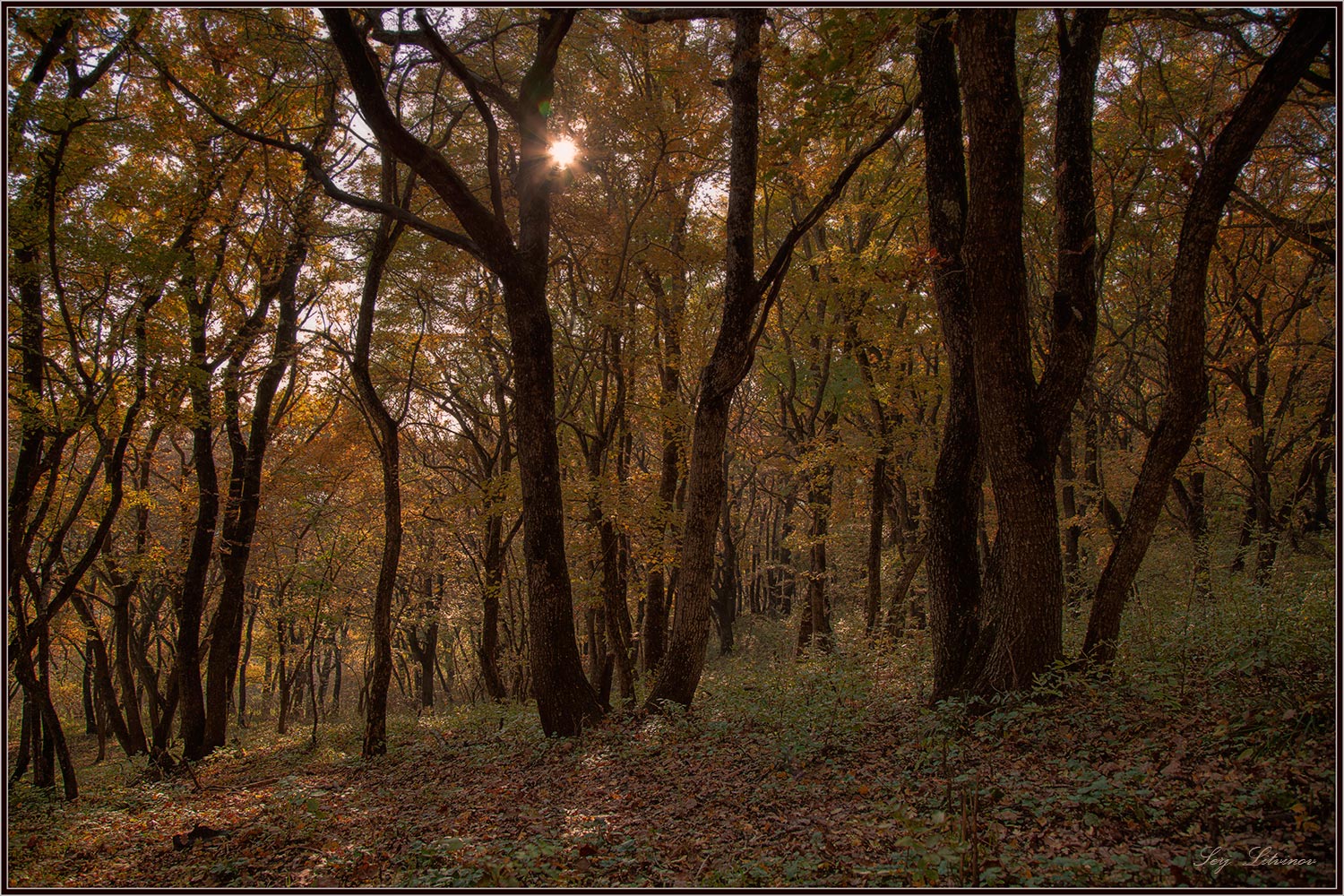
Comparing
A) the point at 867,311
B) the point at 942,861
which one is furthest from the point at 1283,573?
the point at 942,861

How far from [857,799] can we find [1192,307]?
468 cm

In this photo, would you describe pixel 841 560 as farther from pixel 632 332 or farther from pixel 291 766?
pixel 291 766

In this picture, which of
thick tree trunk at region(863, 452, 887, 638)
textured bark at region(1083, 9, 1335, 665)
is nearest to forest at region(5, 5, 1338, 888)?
textured bark at region(1083, 9, 1335, 665)

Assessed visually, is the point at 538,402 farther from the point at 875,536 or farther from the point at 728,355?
the point at 875,536

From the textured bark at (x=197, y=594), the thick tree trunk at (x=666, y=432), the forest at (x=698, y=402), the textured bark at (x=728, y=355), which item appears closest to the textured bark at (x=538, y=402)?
the forest at (x=698, y=402)

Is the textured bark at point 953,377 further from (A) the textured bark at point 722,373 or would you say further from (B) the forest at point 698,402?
(A) the textured bark at point 722,373

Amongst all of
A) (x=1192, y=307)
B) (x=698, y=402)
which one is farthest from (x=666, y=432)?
(x=1192, y=307)

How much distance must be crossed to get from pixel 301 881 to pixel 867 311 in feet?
39.6

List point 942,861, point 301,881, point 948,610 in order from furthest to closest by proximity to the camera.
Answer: point 948,610 → point 301,881 → point 942,861

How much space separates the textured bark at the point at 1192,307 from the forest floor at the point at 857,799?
0.74m

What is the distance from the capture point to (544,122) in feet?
26.4

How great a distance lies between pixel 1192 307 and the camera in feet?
17.7

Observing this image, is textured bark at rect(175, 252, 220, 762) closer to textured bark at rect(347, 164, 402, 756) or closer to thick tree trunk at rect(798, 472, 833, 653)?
textured bark at rect(347, 164, 402, 756)

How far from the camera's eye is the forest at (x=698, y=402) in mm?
4539
